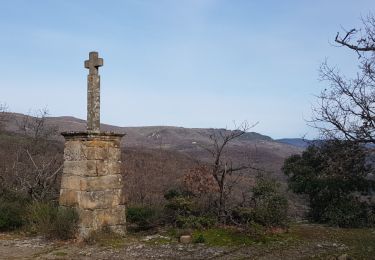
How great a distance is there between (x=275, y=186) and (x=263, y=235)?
275cm

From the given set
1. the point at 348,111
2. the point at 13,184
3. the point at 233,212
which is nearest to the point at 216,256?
the point at 233,212

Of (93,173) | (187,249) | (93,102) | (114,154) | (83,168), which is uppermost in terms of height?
(93,102)

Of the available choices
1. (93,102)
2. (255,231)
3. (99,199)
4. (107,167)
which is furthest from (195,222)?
(93,102)

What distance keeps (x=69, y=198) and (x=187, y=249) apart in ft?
10.4

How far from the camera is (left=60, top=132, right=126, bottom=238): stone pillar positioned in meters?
10.4

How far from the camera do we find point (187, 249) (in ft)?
30.7

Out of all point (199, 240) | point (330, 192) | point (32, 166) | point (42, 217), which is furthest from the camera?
point (32, 166)

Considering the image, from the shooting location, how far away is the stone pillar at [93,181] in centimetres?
1038

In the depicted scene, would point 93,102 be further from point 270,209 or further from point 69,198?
point 270,209

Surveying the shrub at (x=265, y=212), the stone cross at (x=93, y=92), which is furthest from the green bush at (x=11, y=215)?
the shrub at (x=265, y=212)

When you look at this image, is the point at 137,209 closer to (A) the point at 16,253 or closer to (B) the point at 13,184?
(A) the point at 16,253

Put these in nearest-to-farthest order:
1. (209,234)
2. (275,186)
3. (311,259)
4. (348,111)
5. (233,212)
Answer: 1. (311,259)
2. (348,111)
3. (209,234)
4. (233,212)
5. (275,186)

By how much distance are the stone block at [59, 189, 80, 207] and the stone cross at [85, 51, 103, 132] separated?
1.55m

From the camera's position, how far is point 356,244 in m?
Result: 9.75
